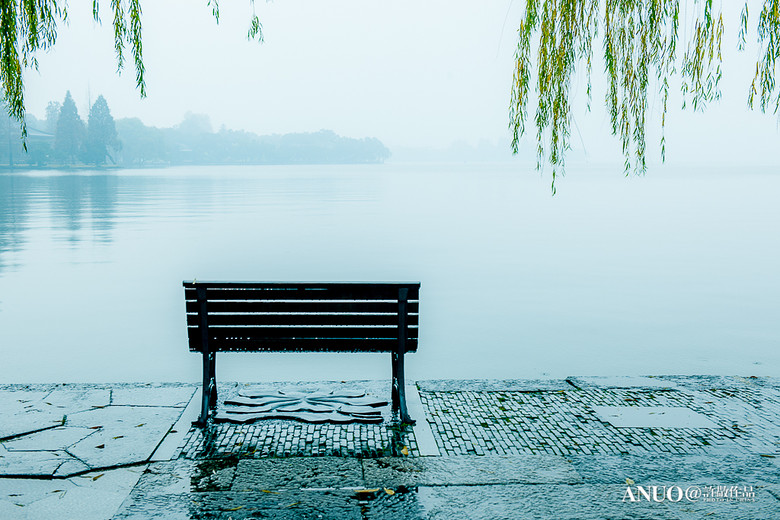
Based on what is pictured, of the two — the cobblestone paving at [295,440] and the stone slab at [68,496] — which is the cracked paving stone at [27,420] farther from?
the cobblestone paving at [295,440]

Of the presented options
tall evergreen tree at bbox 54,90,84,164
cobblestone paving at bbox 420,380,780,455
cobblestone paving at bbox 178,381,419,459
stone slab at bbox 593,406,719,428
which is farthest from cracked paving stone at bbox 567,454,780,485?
tall evergreen tree at bbox 54,90,84,164

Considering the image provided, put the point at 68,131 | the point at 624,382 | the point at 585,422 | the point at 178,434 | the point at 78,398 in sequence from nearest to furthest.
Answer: the point at 178,434
the point at 585,422
the point at 78,398
the point at 624,382
the point at 68,131

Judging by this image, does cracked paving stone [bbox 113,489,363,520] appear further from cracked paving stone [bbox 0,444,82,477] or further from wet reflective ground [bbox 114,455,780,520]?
cracked paving stone [bbox 0,444,82,477]

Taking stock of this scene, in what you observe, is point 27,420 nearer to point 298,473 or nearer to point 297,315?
point 297,315

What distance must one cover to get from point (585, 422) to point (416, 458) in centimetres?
131

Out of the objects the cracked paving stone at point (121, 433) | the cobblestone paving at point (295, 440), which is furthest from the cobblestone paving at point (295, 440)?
the cracked paving stone at point (121, 433)

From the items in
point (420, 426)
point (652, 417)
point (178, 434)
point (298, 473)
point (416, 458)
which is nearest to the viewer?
point (298, 473)

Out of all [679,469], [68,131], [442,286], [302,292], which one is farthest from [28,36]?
[68,131]

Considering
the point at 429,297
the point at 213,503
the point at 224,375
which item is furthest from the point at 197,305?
the point at 429,297

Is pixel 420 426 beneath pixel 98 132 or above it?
beneath

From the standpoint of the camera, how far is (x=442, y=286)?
14.7m

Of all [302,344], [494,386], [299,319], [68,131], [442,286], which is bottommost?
[442,286]

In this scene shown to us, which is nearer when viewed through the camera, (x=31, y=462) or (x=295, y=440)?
(x=31, y=462)

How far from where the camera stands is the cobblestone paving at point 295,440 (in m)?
4.37
